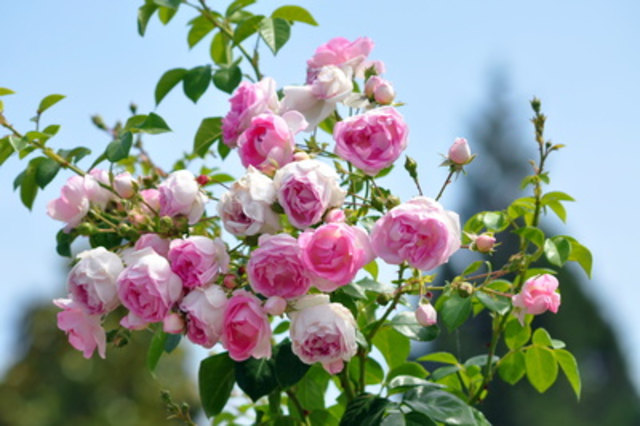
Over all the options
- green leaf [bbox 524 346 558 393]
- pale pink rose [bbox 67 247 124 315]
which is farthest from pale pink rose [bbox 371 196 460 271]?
green leaf [bbox 524 346 558 393]

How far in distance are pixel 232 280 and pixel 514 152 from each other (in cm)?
2124

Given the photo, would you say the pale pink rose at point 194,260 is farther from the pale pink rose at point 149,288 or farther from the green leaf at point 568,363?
the green leaf at point 568,363

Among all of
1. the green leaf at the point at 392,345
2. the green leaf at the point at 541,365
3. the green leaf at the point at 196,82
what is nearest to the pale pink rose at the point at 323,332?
the green leaf at the point at 392,345

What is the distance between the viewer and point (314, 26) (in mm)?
1711

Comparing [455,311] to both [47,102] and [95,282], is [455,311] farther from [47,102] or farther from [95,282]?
[47,102]

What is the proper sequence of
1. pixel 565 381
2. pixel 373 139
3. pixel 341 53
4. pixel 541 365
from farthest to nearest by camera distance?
pixel 565 381 < pixel 541 365 < pixel 341 53 < pixel 373 139

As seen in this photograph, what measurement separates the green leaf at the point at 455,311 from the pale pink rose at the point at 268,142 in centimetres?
37

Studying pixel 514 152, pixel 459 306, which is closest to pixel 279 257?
pixel 459 306

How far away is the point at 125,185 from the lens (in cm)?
135

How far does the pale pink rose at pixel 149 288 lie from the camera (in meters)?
1.16

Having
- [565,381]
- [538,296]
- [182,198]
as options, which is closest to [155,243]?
[182,198]

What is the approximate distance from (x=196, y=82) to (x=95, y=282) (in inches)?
24.6

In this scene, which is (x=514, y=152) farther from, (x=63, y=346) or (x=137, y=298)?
(x=137, y=298)

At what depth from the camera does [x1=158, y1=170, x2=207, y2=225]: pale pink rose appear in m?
1.26
